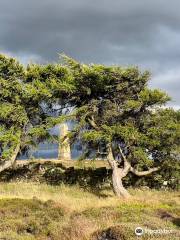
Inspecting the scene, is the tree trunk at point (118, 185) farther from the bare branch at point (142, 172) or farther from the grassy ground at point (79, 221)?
the grassy ground at point (79, 221)

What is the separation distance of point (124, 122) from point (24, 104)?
837 cm

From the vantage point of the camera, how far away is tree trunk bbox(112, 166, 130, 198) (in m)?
32.2

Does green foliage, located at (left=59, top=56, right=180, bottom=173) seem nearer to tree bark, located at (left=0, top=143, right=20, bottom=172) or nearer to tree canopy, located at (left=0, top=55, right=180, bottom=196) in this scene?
tree canopy, located at (left=0, top=55, right=180, bottom=196)

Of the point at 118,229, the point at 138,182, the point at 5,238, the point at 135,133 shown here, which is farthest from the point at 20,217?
the point at 138,182

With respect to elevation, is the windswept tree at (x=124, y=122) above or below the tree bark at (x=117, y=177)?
above

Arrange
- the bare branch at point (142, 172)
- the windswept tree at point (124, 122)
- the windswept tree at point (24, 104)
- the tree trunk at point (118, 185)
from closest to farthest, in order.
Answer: the tree trunk at point (118, 185)
the windswept tree at point (124, 122)
the bare branch at point (142, 172)
the windswept tree at point (24, 104)

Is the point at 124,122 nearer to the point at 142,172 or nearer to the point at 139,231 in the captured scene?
the point at 142,172

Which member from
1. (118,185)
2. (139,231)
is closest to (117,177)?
(118,185)

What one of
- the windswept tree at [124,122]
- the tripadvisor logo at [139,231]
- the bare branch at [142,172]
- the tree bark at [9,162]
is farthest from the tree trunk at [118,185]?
the tripadvisor logo at [139,231]

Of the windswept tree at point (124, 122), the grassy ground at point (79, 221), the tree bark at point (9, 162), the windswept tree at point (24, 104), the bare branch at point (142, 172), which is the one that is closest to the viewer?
the grassy ground at point (79, 221)

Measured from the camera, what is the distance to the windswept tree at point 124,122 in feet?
110

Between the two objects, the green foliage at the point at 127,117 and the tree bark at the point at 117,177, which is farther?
the green foliage at the point at 127,117

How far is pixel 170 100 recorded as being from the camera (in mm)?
35438

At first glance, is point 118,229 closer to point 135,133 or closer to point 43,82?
point 135,133
